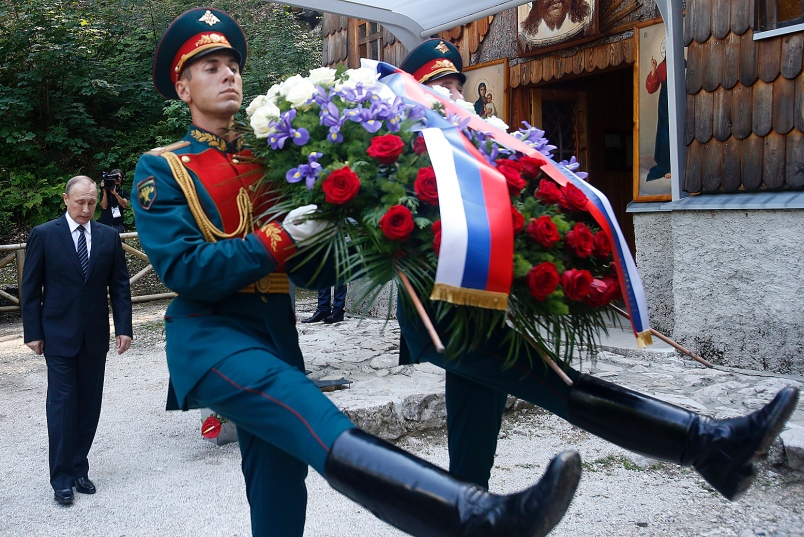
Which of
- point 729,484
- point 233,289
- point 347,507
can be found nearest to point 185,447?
point 347,507

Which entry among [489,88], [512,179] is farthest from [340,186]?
[489,88]

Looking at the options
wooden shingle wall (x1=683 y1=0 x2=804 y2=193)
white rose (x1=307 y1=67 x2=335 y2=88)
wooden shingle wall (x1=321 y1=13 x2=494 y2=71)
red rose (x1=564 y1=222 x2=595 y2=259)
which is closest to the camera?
red rose (x1=564 y1=222 x2=595 y2=259)

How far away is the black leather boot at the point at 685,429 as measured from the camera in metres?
2.10

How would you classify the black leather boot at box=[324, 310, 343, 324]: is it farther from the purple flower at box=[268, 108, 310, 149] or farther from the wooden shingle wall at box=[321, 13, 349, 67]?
the purple flower at box=[268, 108, 310, 149]

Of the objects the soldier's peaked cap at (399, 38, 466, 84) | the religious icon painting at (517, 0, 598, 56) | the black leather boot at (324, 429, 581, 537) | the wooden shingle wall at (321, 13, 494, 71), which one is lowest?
the black leather boot at (324, 429, 581, 537)

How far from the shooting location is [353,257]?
208 centimetres

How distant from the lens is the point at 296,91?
2289 mm

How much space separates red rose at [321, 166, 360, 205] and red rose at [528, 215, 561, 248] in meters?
0.50

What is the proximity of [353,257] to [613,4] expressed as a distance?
17.2 ft

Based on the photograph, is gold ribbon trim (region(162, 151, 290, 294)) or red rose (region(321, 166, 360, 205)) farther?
gold ribbon trim (region(162, 151, 290, 294))

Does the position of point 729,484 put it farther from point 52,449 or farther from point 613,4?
point 613,4

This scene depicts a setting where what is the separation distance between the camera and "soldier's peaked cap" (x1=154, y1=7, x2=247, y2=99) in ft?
7.77

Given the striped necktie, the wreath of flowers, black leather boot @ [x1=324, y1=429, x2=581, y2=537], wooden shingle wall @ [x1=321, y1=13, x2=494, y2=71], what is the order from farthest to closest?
wooden shingle wall @ [x1=321, y1=13, x2=494, y2=71], the striped necktie, the wreath of flowers, black leather boot @ [x1=324, y1=429, x2=581, y2=537]

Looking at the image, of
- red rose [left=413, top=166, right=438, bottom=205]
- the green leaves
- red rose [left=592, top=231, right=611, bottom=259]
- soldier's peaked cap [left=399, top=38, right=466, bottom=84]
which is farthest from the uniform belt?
the green leaves
